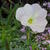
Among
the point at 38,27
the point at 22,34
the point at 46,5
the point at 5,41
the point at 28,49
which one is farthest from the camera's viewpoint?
the point at 46,5

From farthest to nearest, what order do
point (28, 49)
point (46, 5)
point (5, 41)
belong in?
point (46, 5) < point (28, 49) < point (5, 41)

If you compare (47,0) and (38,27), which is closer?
(38,27)

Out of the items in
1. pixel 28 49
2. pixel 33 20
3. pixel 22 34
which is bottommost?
pixel 22 34

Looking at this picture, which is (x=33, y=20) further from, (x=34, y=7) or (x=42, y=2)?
(x=42, y=2)

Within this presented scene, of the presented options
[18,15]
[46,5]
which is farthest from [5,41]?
[46,5]

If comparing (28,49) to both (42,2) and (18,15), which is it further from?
(42,2)

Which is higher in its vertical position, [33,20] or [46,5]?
[33,20]
